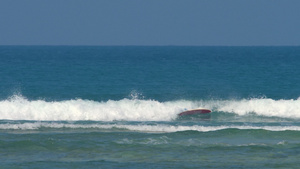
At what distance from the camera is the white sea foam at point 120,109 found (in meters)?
36.1

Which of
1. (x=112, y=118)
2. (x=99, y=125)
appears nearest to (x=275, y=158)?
(x=99, y=125)

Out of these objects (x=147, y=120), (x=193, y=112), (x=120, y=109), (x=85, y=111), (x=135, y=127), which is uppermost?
(x=120, y=109)

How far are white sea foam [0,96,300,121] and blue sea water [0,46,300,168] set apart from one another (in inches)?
2.7

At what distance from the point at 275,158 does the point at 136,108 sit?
17.0m

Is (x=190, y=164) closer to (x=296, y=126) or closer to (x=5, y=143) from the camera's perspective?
(x=5, y=143)

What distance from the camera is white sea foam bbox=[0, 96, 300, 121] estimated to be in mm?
36094

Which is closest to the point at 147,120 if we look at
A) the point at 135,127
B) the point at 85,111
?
the point at 85,111

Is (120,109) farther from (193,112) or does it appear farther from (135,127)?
(135,127)

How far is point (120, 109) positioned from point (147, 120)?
3.26 metres

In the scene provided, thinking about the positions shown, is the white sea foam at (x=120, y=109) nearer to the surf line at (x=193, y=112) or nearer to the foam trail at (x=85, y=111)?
the foam trail at (x=85, y=111)

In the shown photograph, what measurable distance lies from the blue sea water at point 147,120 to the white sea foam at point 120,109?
70mm

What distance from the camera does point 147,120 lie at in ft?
114

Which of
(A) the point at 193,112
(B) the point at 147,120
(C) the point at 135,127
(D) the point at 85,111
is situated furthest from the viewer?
(D) the point at 85,111

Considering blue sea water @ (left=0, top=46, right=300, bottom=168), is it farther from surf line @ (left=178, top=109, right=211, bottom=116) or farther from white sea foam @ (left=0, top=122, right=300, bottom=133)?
surf line @ (left=178, top=109, right=211, bottom=116)
